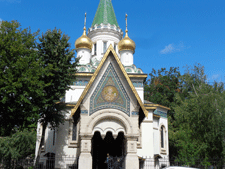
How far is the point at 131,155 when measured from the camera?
Result: 36.2ft

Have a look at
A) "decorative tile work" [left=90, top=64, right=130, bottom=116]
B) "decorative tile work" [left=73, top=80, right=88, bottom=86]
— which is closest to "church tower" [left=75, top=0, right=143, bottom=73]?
"decorative tile work" [left=73, top=80, right=88, bottom=86]

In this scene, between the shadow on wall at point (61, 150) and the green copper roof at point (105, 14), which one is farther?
the green copper roof at point (105, 14)

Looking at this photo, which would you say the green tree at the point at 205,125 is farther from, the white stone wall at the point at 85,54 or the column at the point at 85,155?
the white stone wall at the point at 85,54

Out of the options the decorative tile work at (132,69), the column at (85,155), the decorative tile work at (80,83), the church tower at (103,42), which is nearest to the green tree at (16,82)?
the column at (85,155)

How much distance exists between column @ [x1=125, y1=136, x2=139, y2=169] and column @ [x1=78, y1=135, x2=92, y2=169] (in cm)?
176

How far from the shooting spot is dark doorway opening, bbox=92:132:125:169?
1477 cm

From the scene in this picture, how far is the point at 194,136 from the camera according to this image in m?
18.4

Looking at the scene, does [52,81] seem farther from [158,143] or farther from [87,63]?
[158,143]

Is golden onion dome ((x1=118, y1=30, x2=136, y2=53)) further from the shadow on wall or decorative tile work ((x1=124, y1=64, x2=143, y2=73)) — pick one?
the shadow on wall

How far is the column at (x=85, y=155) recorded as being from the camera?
35.2 ft

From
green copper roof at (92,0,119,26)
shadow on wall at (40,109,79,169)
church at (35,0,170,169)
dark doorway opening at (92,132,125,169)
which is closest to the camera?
church at (35,0,170,169)

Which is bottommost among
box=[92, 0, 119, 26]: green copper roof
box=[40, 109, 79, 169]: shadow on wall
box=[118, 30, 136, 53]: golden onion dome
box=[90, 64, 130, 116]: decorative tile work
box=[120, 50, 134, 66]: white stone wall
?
box=[40, 109, 79, 169]: shadow on wall

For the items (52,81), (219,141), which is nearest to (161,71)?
(219,141)

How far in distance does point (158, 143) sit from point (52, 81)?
9567 millimetres
